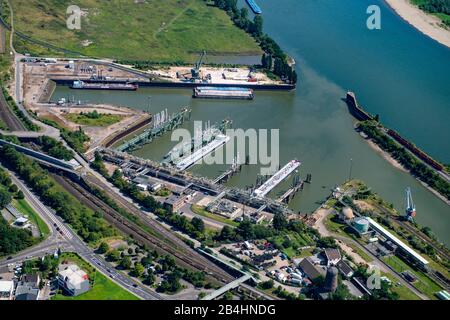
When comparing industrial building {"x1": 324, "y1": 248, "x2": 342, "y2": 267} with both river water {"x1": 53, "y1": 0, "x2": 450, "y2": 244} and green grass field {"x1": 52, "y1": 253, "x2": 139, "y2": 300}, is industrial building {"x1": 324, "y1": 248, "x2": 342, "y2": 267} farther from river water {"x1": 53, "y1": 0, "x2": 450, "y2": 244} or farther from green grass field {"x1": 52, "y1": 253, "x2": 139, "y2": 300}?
green grass field {"x1": 52, "y1": 253, "x2": 139, "y2": 300}

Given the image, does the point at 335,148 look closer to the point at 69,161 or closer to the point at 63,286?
the point at 69,161

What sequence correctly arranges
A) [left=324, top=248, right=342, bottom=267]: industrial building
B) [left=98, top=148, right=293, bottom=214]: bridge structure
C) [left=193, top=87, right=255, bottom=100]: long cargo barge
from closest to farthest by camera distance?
[left=324, top=248, right=342, bottom=267]: industrial building, [left=98, top=148, right=293, bottom=214]: bridge structure, [left=193, top=87, right=255, bottom=100]: long cargo barge

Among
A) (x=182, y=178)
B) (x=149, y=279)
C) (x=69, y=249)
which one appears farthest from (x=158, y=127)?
(x=149, y=279)

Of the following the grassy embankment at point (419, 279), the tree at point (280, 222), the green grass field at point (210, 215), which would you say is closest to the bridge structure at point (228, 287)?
the tree at point (280, 222)

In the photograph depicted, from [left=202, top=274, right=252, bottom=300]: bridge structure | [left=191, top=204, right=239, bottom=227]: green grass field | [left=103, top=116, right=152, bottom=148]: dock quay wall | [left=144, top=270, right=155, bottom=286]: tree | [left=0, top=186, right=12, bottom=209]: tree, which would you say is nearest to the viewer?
[left=202, top=274, right=252, bottom=300]: bridge structure

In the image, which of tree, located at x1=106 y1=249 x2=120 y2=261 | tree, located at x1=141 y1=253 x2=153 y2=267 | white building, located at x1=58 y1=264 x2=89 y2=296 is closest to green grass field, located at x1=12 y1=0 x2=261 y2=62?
tree, located at x1=106 y1=249 x2=120 y2=261

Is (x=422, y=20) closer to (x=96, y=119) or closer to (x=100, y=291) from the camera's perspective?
(x=96, y=119)
